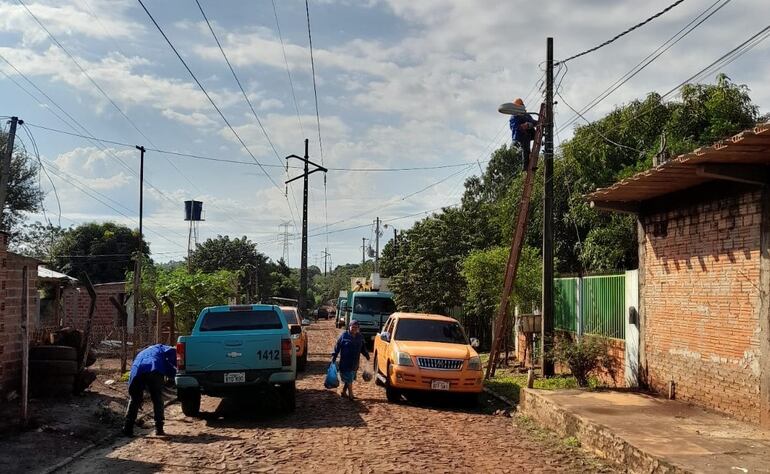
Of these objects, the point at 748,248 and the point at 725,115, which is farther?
the point at 725,115

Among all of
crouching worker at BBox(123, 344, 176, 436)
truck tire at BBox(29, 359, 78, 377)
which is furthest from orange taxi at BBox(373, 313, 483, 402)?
truck tire at BBox(29, 359, 78, 377)

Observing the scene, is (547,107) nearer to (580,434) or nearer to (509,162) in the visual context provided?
(580,434)

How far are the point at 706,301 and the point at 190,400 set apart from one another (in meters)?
8.29

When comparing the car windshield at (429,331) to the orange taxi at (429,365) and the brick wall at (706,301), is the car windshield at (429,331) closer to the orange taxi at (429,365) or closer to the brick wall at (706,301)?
the orange taxi at (429,365)

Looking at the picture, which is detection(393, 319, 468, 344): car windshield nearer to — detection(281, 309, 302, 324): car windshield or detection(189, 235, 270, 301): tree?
detection(281, 309, 302, 324): car windshield

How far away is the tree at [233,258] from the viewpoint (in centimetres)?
6688

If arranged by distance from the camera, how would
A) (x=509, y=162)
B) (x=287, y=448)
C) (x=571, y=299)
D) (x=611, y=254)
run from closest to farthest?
1. (x=287, y=448)
2. (x=571, y=299)
3. (x=611, y=254)
4. (x=509, y=162)

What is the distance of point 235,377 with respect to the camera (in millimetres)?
10719

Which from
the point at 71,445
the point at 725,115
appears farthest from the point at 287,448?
the point at 725,115

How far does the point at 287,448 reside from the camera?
8.41m

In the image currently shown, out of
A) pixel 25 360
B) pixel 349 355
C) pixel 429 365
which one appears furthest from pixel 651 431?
pixel 25 360

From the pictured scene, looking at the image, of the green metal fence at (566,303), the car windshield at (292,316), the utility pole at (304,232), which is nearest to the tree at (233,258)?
the utility pole at (304,232)

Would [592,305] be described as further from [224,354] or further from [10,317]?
[10,317]

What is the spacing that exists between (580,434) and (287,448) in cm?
383
